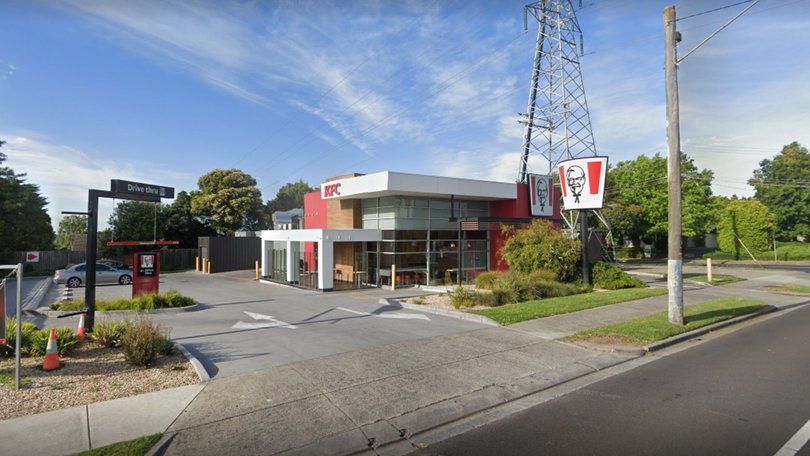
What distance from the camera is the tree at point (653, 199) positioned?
144 ft

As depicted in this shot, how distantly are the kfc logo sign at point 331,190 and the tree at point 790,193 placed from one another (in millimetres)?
59470

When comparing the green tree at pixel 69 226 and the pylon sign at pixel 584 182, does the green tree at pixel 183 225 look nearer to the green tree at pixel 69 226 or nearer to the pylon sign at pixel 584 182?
the pylon sign at pixel 584 182

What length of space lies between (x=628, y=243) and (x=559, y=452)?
65.2m

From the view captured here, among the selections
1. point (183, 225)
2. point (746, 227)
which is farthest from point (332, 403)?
point (746, 227)

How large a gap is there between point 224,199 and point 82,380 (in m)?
41.3

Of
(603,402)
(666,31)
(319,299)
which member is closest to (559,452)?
(603,402)

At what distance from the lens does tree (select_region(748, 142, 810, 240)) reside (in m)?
55.3

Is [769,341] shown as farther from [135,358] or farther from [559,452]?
Result: [135,358]

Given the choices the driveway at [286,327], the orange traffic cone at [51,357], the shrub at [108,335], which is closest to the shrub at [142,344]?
the driveway at [286,327]

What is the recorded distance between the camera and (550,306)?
44.0ft

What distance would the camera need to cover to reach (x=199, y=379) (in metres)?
6.95

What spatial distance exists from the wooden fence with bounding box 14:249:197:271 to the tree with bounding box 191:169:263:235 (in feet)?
23.0

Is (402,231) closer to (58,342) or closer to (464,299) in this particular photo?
(464,299)

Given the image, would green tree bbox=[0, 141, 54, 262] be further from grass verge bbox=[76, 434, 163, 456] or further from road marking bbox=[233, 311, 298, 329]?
grass verge bbox=[76, 434, 163, 456]
